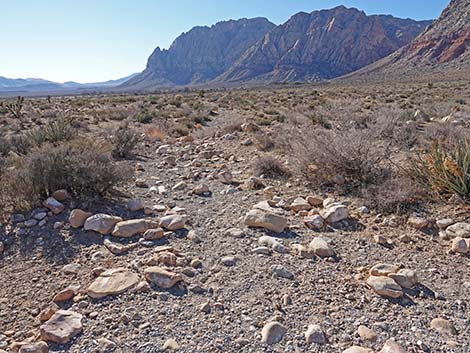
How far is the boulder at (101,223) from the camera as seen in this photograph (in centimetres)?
457

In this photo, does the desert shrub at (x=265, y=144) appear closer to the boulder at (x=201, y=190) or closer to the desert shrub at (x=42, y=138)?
the boulder at (x=201, y=190)

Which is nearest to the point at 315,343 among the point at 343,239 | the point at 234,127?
the point at 343,239

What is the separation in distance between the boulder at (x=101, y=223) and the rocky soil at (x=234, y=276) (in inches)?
0.7

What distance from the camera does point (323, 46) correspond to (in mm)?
150625

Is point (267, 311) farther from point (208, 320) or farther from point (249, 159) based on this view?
point (249, 159)

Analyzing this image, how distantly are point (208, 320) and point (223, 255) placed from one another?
1094 millimetres

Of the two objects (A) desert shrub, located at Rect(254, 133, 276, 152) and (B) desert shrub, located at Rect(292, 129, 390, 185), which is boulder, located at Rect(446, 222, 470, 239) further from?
(A) desert shrub, located at Rect(254, 133, 276, 152)

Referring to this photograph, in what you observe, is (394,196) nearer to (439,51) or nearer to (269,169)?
(269,169)

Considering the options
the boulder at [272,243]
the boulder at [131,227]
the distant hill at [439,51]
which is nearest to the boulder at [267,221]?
the boulder at [272,243]

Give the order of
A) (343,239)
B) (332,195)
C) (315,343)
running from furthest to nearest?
(332,195) → (343,239) → (315,343)

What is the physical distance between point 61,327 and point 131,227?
1.70m

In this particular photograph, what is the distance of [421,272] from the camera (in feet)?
12.2

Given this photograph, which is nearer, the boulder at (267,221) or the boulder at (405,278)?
the boulder at (405,278)

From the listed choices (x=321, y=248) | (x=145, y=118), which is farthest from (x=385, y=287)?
→ (x=145, y=118)
